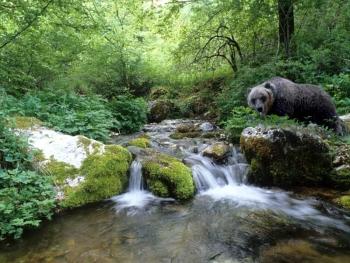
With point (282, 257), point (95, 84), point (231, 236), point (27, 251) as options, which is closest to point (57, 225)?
point (27, 251)

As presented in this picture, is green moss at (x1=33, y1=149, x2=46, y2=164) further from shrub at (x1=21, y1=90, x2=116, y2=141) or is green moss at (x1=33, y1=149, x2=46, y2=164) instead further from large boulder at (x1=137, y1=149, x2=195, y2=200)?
large boulder at (x1=137, y1=149, x2=195, y2=200)

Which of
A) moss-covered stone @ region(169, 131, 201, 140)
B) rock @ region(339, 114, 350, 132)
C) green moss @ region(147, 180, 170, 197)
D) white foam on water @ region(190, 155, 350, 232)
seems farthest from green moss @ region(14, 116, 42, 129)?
rock @ region(339, 114, 350, 132)

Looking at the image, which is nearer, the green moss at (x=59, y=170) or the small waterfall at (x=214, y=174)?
the green moss at (x=59, y=170)

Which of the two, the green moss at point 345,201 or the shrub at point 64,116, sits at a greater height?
the shrub at point 64,116

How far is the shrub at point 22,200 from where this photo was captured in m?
4.19

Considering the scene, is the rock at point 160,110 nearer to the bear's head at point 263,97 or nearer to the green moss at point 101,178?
the bear's head at point 263,97

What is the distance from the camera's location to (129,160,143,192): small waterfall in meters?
5.94

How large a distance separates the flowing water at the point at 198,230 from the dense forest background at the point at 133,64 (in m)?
0.51

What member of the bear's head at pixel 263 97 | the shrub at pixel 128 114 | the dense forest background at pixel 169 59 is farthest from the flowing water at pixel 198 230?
the shrub at pixel 128 114

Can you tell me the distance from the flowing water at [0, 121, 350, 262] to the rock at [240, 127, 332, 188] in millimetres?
332

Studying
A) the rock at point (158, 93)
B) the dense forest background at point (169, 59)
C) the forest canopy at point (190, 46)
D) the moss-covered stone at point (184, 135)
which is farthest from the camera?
the rock at point (158, 93)

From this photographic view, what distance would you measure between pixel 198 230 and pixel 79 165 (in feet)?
8.17

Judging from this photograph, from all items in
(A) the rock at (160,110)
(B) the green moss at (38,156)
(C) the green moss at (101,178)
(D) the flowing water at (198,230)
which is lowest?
(D) the flowing water at (198,230)

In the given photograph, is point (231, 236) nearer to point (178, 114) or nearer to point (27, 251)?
point (27, 251)
